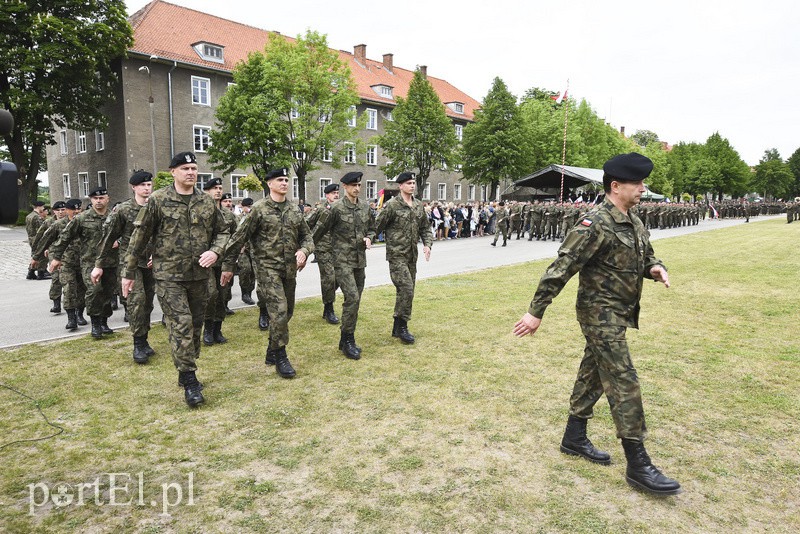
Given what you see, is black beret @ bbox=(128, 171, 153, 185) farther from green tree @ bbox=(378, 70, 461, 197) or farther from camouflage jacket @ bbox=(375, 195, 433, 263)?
green tree @ bbox=(378, 70, 461, 197)

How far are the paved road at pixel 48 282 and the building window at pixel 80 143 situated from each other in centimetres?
1485

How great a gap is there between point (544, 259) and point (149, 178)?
14.0m

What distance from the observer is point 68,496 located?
3617mm

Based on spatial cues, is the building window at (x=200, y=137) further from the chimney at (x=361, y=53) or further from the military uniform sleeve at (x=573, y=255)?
the military uniform sleeve at (x=573, y=255)

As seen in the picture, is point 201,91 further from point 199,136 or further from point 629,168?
point 629,168

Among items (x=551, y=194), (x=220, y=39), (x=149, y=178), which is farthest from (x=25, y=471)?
(x=220, y=39)

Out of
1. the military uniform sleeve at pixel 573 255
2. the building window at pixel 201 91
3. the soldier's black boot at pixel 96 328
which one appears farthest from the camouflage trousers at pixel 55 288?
the building window at pixel 201 91

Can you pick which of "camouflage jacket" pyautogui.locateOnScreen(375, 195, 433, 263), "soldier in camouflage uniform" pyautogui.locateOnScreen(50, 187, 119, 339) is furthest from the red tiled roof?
"camouflage jacket" pyautogui.locateOnScreen(375, 195, 433, 263)

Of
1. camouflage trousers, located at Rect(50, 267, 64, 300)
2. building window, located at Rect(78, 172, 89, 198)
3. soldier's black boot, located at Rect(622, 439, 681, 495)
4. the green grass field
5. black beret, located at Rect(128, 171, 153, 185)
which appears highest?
building window, located at Rect(78, 172, 89, 198)

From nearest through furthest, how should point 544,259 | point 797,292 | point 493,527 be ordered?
1. point 493,527
2. point 797,292
3. point 544,259

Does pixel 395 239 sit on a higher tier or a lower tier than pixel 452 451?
higher

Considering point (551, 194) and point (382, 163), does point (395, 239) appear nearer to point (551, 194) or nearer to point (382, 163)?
point (551, 194)

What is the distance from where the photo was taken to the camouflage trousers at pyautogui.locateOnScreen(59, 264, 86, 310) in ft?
27.3

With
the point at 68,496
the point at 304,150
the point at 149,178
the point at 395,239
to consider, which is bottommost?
the point at 68,496
